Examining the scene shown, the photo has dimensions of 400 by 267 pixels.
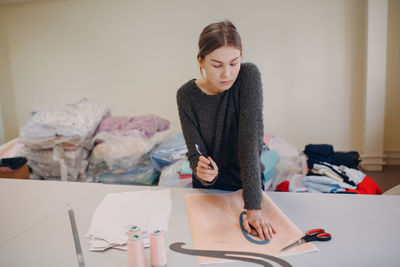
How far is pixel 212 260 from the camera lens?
826 mm

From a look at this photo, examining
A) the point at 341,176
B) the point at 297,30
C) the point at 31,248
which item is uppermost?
the point at 297,30

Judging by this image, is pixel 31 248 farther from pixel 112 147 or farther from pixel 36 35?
pixel 36 35

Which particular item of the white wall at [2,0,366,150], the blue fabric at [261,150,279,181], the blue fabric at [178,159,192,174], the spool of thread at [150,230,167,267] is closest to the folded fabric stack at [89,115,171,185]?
the blue fabric at [178,159,192,174]

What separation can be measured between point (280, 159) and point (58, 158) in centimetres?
191

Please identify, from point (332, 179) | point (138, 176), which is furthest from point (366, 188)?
point (138, 176)

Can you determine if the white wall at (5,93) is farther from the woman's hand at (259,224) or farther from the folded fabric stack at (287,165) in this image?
the woman's hand at (259,224)

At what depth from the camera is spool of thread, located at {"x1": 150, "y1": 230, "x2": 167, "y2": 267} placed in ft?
2.61

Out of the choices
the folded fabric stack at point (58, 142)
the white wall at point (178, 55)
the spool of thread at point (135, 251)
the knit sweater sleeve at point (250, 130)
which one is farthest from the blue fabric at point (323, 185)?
the folded fabric stack at point (58, 142)

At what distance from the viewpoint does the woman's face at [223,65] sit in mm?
1007

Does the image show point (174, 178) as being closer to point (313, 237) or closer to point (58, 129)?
point (58, 129)

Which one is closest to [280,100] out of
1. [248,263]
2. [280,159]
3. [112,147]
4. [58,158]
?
[280,159]

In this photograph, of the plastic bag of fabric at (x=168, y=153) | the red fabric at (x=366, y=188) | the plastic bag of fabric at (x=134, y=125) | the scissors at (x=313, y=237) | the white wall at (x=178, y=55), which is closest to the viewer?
the scissors at (x=313, y=237)

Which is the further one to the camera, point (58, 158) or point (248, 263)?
point (58, 158)

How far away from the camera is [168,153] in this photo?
2.48 m
